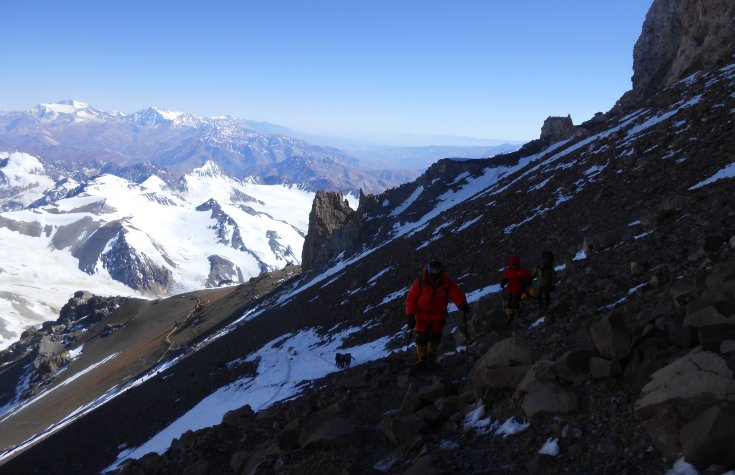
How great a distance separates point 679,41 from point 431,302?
198 ft

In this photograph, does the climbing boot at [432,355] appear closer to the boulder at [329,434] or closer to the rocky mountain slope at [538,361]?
the rocky mountain slope at [538,361]

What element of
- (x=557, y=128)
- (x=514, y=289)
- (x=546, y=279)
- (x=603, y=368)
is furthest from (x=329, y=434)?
(x=557, y=128)

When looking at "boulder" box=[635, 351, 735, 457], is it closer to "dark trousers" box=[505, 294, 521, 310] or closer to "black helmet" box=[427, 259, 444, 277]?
"black helmet" box=[427, 259, 444, 277]

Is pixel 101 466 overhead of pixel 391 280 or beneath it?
beneath

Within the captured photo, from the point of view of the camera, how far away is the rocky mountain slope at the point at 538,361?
5875 mm

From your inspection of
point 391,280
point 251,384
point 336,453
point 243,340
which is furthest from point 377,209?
point 336,453

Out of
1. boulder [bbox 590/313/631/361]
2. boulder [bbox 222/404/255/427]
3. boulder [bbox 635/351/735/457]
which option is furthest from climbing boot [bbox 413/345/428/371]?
boulder [bbox 635/351/735/457]

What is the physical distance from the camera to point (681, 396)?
5117 mm

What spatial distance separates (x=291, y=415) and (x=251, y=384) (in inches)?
567

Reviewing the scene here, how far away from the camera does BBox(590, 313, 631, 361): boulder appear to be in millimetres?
6674

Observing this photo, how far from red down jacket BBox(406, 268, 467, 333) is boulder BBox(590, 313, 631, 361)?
4112 mm

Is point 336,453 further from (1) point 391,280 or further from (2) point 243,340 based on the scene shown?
(2) point 243,340

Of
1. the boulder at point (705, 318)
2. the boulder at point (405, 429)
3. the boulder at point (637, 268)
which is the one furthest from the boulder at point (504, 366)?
the boulder at point (637, 268)

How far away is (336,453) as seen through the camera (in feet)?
28.1
